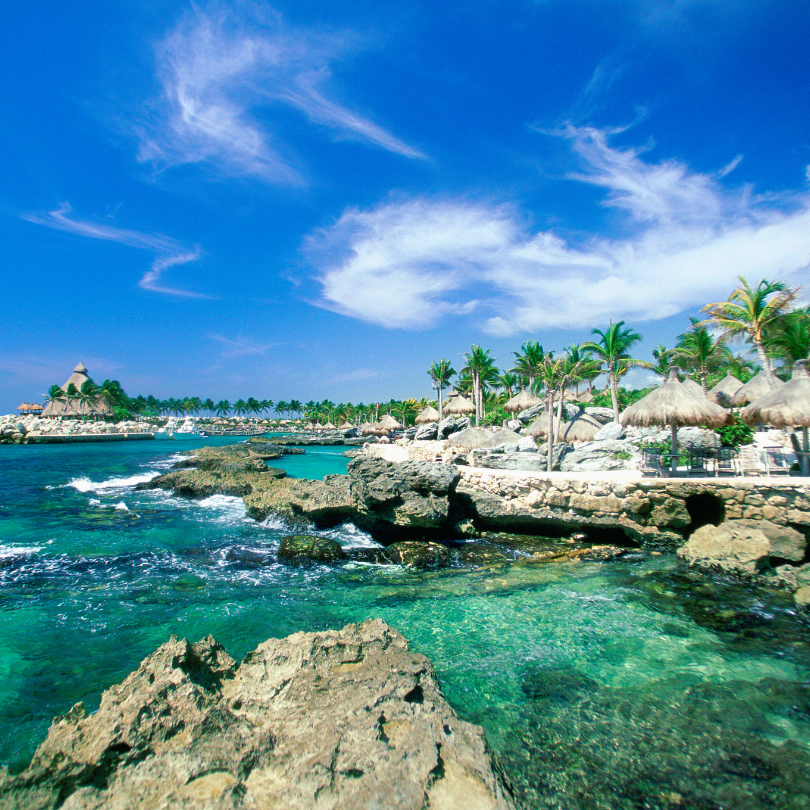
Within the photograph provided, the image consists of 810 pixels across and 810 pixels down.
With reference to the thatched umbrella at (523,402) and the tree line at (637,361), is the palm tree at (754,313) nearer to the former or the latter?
the tree line at (637,361)

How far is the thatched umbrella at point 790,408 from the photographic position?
1210cm

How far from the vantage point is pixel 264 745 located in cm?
282

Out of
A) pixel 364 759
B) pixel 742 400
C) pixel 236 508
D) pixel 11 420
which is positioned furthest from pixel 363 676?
pixel 11 420

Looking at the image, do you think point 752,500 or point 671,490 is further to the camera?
point 671,490

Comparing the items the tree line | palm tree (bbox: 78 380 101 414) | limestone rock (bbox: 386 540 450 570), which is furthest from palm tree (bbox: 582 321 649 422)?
palm tree (bbox: 78 380 101 414)

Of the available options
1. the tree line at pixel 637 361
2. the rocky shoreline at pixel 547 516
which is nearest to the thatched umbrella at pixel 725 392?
the tree line at pixel 637 361

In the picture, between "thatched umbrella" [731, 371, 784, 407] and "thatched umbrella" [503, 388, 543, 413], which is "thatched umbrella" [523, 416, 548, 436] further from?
"thatched umbrella" [503, 388, 543, 413]

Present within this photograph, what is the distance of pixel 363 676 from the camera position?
3629mm

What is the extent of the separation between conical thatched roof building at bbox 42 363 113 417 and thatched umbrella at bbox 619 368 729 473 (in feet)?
306

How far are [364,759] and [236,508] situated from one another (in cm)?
1602

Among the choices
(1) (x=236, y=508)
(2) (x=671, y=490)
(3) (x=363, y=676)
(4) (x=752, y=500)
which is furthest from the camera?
(1) (x=236, y=508)

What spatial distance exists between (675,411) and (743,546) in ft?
18.8

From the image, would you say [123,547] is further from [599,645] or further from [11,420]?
[11,420]

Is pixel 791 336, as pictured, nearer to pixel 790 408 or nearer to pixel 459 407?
pixel 790 408
